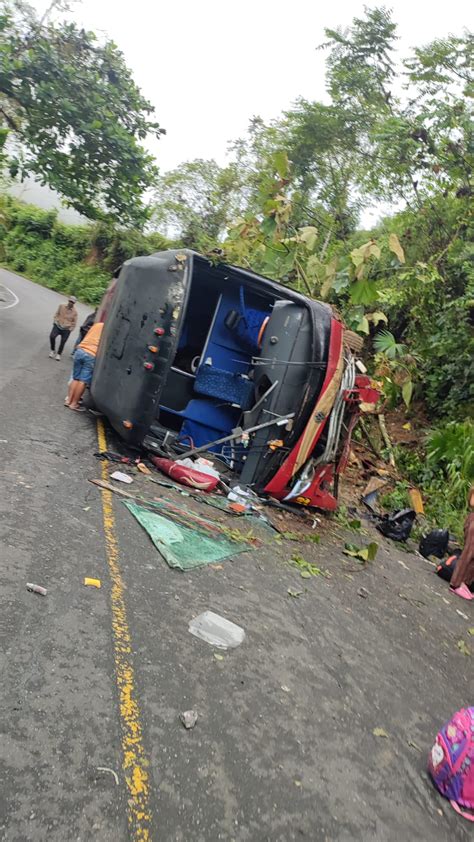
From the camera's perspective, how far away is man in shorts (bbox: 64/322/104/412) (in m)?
7.40

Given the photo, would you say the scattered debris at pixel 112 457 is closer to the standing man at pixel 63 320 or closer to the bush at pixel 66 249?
the standing man at pixel 63 320

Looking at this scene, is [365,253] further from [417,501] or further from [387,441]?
[387,441]

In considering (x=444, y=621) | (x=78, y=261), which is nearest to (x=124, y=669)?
(x=444, y=621)

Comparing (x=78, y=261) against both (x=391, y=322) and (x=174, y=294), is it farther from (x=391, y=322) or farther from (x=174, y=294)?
(x=174, y=294)

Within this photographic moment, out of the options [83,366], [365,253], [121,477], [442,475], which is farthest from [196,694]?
[442,475]

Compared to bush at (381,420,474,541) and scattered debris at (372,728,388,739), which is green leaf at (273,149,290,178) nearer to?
bush at (381,420,474,541)

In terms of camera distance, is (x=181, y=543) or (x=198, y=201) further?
(x=198, y=201)

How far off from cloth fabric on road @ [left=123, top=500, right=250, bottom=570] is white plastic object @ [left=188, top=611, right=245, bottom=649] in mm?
588

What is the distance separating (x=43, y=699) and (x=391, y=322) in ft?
41.1

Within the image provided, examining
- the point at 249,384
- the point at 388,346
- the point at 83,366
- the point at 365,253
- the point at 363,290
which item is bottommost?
the point at 83,366

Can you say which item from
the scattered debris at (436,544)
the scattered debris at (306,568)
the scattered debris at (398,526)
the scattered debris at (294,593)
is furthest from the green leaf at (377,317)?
the scattered debris at (294,593)

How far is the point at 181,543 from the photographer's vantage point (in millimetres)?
4379

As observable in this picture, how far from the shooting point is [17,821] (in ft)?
6.01

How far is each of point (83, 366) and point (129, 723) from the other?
5.74 metres
